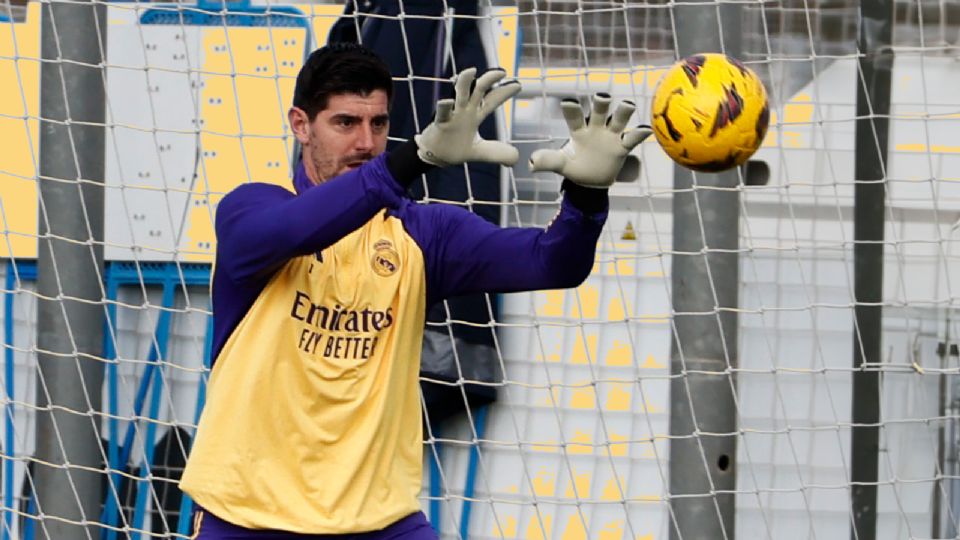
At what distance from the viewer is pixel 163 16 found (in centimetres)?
450

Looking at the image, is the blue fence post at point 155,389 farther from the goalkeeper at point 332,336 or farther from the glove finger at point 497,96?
the glove finger at point 497,96

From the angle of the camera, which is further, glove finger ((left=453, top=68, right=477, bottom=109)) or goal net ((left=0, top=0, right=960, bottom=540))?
goal net ((left=0, top=0, right=960, bottom=540))

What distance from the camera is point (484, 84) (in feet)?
7.27

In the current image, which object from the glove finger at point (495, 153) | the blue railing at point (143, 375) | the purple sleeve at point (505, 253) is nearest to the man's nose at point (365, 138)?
the purple sleeve at point (505, 253)

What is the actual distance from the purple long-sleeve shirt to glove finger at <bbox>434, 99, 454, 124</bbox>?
12 cm

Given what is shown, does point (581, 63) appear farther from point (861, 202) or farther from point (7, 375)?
point (7, 375)

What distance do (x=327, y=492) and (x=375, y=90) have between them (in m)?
0.69

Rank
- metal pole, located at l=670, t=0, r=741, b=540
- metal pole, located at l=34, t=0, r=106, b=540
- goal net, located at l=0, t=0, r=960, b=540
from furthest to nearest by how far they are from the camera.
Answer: goal net, located at l=0, t=0, r=960, b=540
metal pole, located at l=34, t=0, r=106, b=540
metal pole, located at l=670, t=0, r=741, b=540

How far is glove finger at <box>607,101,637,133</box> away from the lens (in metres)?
2.29

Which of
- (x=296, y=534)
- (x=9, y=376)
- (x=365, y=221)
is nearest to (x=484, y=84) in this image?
(x=365, y=221)

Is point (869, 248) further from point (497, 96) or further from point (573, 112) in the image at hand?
point (497, 96)

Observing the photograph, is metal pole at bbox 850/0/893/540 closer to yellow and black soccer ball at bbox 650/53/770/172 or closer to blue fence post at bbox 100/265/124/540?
yellow and black soccer ball at bbox 650/53/770/172

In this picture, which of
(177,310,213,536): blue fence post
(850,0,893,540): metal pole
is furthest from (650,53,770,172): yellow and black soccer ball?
(177,310,213,536): blue fence post

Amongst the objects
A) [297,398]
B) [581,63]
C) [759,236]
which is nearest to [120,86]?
[581,63]
